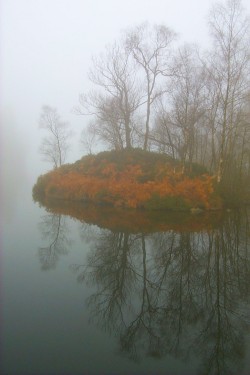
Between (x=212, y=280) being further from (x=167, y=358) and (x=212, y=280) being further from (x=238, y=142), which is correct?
(x=238, y=142)

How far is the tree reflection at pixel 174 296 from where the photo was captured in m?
5.74

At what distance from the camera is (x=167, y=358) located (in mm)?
5391

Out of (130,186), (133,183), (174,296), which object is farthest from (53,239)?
(133,183)

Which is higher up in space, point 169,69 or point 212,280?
point 169,69

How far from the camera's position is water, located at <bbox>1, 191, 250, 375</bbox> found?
5.33m

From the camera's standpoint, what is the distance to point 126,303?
7.39 meters

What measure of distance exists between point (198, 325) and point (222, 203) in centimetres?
1746

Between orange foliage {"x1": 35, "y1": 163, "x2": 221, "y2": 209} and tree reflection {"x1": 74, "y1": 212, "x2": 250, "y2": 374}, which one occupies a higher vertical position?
orange foliage {"x1": 35, "y1": 163, "x2": 221, "y2": 209}

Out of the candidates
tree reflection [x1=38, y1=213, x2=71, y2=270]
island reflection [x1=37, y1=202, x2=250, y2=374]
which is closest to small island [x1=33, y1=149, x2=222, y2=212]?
tree reflection [x1=38, y1=213, x2=71, y2=270]

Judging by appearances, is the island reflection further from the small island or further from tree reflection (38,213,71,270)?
the small island

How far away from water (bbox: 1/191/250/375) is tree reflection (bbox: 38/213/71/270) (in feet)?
0.20

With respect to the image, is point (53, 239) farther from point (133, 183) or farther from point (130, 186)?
point (133, 183)

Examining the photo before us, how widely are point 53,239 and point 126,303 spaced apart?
7.18 m

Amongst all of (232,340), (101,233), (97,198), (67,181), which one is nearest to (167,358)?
(232,340)
